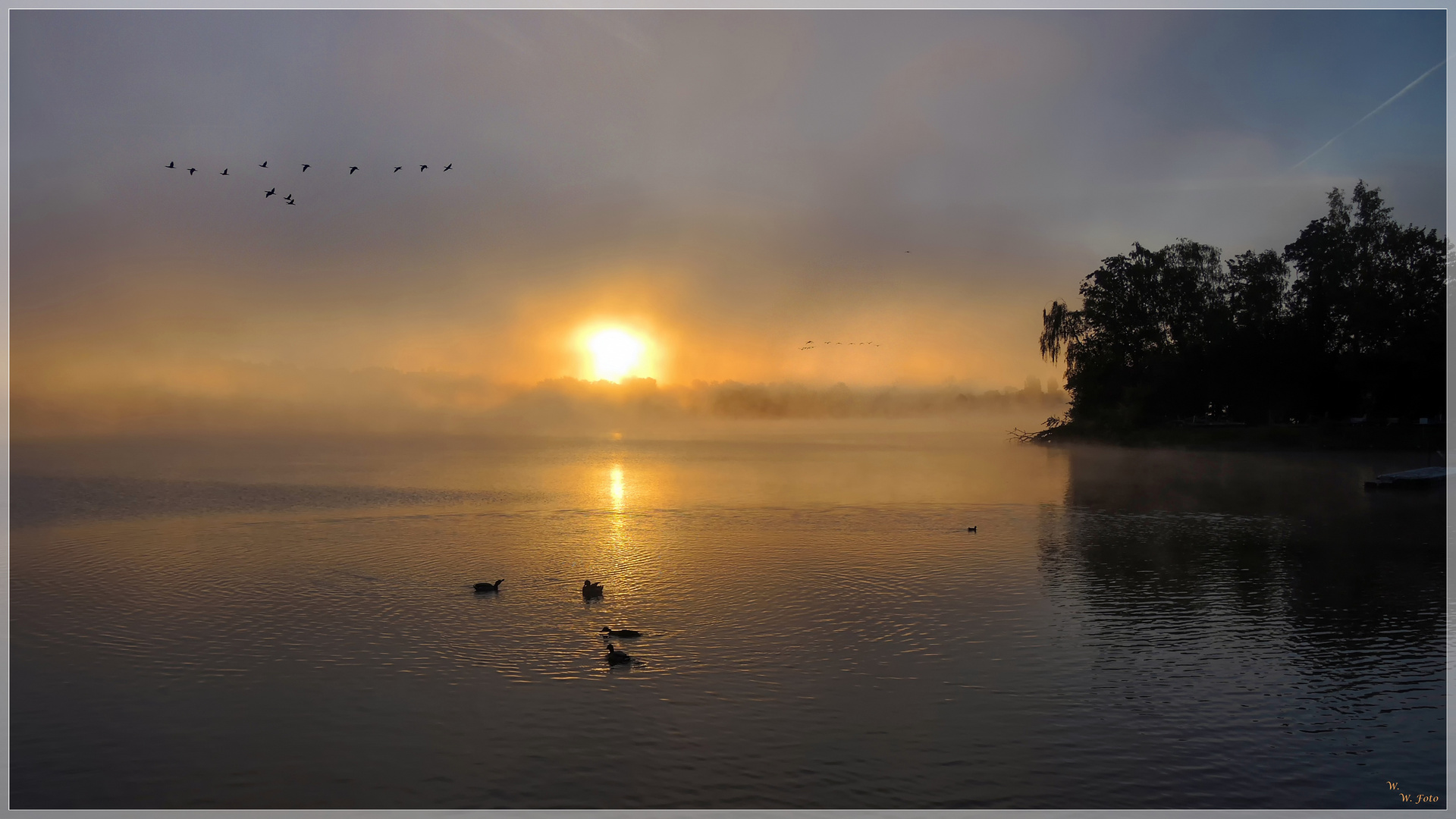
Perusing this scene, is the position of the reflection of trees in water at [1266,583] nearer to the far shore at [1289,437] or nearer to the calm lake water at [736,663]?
the calm lake water at [736,663]

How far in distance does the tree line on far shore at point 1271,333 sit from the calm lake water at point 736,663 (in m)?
48.3

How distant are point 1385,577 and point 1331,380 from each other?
235ft

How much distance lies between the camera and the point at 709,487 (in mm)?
61312

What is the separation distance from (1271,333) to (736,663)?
296ft

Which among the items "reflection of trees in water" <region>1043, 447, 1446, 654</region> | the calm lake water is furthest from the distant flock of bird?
"reflection of trees in water" <region>1043, 447, 1446, 654</region>

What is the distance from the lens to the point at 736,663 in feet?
58.7

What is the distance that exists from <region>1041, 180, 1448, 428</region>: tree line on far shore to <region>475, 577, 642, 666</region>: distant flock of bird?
78728 millimetres

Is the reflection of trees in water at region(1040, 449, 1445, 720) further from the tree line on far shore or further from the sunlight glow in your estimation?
the tree line on far shore

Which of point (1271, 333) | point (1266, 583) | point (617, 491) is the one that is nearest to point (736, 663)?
point (1266, 583)

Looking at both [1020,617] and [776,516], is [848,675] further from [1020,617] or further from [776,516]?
[776,516]

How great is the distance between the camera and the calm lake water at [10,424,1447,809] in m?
12.8

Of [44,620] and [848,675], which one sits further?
[44,620]

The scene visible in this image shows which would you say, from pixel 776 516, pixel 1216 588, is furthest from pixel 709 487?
pixel 1216 588

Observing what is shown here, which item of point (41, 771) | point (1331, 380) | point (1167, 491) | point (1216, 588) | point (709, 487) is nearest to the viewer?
point (41, 771)
